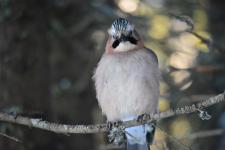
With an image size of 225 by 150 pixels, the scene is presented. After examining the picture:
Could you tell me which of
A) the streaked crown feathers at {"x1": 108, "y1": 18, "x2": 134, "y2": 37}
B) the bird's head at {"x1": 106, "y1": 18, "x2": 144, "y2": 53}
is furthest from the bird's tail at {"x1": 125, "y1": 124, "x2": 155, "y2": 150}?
the streaked crown feathers at {"x1": 108, "y1": 18, "x2": 134, "y2": 37}

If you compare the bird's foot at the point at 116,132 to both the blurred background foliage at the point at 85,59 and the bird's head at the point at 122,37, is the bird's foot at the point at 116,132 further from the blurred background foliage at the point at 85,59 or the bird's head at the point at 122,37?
the bird's head at the point at 122,37

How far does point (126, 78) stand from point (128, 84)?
0.06 meters

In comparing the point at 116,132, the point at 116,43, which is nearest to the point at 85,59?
the point at 116,43

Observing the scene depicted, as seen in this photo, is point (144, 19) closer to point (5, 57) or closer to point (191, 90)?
point (191, 90)

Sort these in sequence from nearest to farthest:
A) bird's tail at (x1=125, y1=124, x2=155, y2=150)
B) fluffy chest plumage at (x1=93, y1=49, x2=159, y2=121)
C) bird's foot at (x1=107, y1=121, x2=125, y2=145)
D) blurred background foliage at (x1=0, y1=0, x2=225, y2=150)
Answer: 1. bird's foot at (x1=107, y1=121, x2=125, y2=145)
2. fluffy chest plumage at (x1=93, y1=49, x2=159, y2=121)
3. bird's tail at (x1=125, y1=124, x2=155, y2=150)
4. blurred background foliage at (x1=0, y1=0, x2=225, y2=150)

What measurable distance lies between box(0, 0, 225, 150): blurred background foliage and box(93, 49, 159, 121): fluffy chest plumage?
26cm

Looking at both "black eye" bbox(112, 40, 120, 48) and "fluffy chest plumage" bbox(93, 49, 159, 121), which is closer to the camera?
"fluffy chest plumage" bbox(93, 49, 159, 121)

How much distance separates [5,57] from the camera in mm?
6664

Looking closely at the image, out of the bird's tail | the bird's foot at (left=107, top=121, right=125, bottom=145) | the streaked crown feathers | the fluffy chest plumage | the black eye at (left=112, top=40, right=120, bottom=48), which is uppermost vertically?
the streaked crown feathers

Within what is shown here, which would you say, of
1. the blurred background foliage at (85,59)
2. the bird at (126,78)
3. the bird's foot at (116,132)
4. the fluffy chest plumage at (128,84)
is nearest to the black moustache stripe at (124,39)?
the bird at (126,78)

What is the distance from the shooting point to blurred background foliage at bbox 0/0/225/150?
22.2 feet

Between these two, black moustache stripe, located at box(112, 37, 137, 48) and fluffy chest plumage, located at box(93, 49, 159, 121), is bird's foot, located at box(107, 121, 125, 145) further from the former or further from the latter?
black moustache stripe, located at box(112, 37, 137, 48)

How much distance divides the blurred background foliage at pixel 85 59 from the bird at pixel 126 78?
27 cm

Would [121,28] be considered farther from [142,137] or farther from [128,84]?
[142,137]
